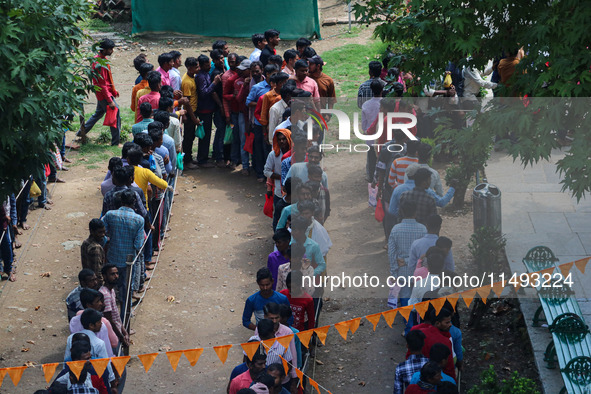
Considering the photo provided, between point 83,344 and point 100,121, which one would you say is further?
point 100,121

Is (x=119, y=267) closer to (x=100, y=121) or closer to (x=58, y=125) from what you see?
(x=58, y=125)

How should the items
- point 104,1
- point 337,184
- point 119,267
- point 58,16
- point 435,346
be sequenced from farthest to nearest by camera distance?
point 104,1
point 337,184
point 119,267
point 58,16
point 435,346

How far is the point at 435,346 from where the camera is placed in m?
7.37

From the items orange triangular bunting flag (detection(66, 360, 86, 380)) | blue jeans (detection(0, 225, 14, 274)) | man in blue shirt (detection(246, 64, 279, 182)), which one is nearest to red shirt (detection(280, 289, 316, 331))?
orange triangular bunting flag (detection(66, 360, 86, 380))

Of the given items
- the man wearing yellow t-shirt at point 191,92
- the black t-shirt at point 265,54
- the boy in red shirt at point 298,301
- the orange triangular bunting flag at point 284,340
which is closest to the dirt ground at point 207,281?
the boy in red shirt at point 298,301

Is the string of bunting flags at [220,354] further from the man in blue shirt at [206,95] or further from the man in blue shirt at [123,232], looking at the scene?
the man in blue shirt at [206,95]

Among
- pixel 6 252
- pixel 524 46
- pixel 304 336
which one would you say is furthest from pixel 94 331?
pixel 524 46

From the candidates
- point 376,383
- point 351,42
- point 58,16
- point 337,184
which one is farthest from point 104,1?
point 376,383

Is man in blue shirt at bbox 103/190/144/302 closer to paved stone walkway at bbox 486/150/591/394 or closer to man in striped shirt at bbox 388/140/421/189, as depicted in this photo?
man in striped shirt at bbox 388/140/421/189

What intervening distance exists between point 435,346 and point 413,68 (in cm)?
329

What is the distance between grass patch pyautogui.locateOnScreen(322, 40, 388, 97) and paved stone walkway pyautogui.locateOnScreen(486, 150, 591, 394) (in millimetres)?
4718

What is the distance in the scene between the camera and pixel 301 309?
867 cm

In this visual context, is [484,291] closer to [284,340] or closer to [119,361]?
[284,340]

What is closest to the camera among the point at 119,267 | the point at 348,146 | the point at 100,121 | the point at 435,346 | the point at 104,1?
the point at 435,346
